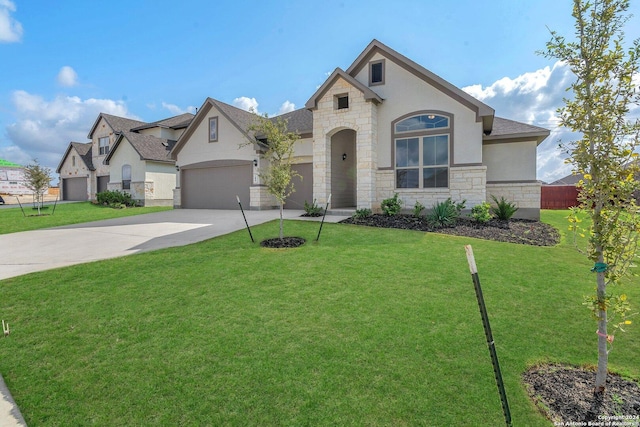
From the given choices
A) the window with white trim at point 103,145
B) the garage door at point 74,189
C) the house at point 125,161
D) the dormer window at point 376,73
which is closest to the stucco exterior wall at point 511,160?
the dormer window at point 376,73

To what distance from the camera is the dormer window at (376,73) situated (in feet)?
44.5

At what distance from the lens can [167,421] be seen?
254cm

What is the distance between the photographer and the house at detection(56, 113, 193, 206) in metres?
22.8

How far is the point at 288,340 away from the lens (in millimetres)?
3650

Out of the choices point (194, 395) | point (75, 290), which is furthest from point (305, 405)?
point (75, 290)

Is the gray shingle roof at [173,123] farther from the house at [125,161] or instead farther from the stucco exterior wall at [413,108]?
the stucco exterior wall at [413,108]

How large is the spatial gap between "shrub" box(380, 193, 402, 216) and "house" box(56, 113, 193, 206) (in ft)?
50.6

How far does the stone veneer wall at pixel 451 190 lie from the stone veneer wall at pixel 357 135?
1.46 ft

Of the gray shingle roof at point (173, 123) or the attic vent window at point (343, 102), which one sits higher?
the gray shingle roof at point (173, 123)

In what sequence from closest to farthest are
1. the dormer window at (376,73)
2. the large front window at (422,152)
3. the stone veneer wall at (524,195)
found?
the large front window at (422,152), the stone veneer wall at (524,195), the dormer window at (376,73)

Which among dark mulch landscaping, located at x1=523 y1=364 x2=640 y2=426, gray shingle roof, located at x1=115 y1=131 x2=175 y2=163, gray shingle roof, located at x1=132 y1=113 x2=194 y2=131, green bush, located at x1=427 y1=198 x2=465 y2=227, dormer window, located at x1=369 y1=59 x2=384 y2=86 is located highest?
gray shingle roof, located at x1=132 y1=113 x2=194 y2=131

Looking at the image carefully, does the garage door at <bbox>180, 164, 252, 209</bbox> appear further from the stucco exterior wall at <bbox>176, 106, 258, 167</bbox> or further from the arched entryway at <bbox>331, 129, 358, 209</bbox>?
the arched entryway at <bbox>331, 129, 358, 209</bbox>

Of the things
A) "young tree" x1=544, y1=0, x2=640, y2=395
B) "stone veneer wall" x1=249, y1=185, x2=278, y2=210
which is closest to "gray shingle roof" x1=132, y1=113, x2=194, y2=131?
"stone veneer wall" x1=249, y1=185, x2=278, y2=210

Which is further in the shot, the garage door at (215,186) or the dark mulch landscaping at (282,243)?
the garage door at (215,186)
